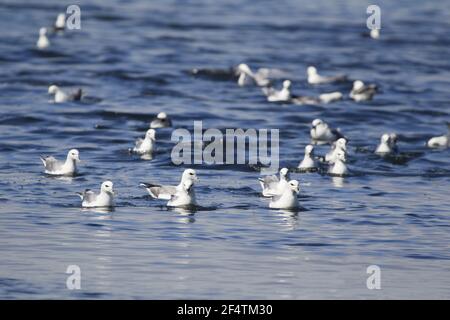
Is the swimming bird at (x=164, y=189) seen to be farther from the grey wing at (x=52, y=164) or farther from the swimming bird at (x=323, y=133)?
the swimming bird at (x=323, y=133)

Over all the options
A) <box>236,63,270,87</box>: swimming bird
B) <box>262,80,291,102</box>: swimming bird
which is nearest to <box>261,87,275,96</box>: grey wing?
<box>262,80,291,102</box>: swimming bird

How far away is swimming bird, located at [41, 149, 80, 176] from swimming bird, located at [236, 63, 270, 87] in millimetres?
13100

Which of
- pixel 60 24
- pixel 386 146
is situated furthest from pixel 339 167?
pixel 60 24

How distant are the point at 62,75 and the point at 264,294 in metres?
22.5

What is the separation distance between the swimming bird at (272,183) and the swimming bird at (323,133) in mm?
5478

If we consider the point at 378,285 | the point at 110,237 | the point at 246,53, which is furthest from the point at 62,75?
the point at 378,285

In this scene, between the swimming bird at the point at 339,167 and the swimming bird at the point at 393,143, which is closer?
the swimming bird at the point at 339,167

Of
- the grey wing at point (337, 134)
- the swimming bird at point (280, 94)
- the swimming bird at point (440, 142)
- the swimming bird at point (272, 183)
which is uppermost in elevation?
the swimming bird at point (280, 94)

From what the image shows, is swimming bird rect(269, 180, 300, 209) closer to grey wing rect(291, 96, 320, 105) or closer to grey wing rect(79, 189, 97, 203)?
grey wing rect(79, 189, 97, 203)

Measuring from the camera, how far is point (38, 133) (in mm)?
28922

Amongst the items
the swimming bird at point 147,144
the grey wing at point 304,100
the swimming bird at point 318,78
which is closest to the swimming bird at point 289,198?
the swimming bird at point 147,144

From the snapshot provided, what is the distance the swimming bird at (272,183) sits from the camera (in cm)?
2245

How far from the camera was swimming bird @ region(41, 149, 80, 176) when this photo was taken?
23844 millimetres
